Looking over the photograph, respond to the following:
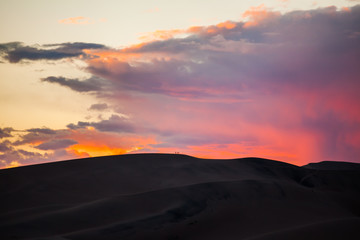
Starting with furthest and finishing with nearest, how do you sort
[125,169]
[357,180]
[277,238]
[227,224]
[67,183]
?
[357,180], [125,169], [67,183], [227,224], [277,238]

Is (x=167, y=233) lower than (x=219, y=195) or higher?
lower

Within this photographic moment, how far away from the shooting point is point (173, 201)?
14164 mm

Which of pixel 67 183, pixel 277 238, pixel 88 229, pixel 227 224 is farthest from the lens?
pixel 67 183

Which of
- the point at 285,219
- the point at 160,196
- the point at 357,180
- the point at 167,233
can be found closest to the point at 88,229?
the point at 167,233

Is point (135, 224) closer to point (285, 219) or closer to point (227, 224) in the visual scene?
point (227, 224)

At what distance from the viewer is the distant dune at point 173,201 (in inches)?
469

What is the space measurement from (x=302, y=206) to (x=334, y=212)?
3.78 ft

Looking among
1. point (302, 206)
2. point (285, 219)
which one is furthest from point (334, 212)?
point (285, 219)

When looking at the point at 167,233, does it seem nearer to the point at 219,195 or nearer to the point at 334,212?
the point at 219,195

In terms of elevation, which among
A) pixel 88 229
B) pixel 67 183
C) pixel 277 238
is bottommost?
pixel 277 238

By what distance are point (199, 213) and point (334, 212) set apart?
5.15 meters

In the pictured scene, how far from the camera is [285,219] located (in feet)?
44.0

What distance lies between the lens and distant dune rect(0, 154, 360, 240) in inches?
469

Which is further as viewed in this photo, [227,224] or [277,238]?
[227,224]
